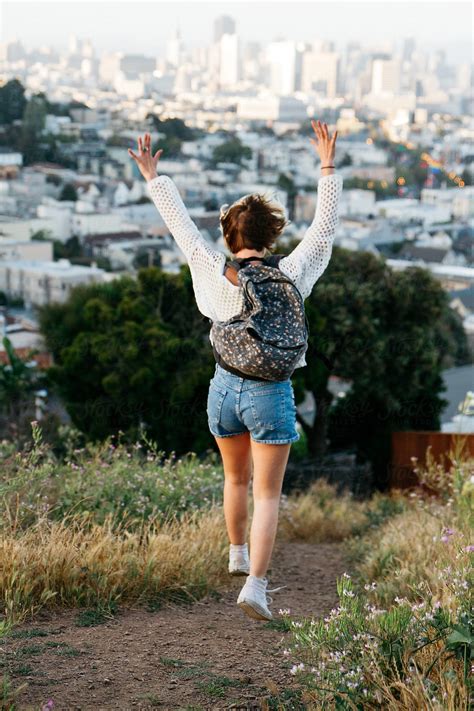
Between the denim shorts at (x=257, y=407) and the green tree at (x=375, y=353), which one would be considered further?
the green tree at (x=375, y=353)

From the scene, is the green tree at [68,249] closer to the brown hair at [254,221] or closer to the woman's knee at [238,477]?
the woman's knee at [238,477]

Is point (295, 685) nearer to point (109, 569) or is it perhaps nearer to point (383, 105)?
point (109, 569)

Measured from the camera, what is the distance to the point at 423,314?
16.2 meters

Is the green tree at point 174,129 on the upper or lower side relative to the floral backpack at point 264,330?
lower

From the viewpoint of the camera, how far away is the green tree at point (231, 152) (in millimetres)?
102188

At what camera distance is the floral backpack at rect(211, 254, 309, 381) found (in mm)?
2893

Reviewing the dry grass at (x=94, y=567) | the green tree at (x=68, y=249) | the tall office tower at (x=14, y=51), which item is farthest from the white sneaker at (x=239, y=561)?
the tall office tower at (x=14, y=51)

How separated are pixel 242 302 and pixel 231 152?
104911 millimetres

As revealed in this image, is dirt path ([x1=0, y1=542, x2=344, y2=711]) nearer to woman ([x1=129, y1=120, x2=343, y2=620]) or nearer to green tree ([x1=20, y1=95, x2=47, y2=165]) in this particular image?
woman ([x1=129, y1=120, x2=343, y2=620])

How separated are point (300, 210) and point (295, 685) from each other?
82365 mm

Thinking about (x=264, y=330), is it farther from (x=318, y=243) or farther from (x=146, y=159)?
(x=146, y=159)

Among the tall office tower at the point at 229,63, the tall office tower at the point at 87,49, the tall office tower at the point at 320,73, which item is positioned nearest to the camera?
the tall office tower at the point at 87,49

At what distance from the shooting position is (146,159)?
325 cm

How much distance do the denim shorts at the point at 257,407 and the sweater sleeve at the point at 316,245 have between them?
30 centimetres
